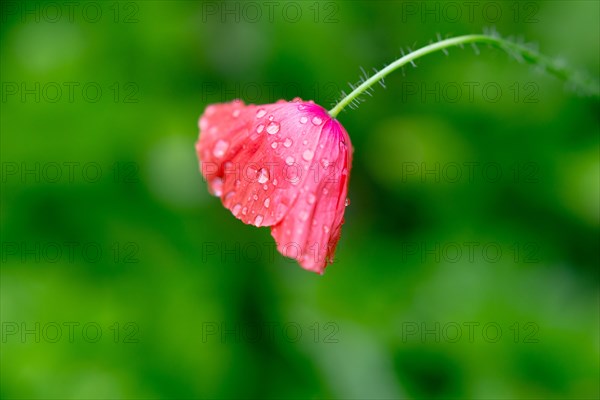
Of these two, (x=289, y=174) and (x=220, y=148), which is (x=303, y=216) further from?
(x=220, y=148)

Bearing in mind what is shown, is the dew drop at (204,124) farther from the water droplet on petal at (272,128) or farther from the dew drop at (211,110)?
the water droplet on petal at (272,128)

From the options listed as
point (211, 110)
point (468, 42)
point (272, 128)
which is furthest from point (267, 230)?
point (468, 42)

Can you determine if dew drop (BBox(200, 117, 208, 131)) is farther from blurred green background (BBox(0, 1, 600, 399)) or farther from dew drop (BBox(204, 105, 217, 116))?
blurred green background (BBox(0, 1, 600, 399))

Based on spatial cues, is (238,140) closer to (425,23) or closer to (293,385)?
(293,385)

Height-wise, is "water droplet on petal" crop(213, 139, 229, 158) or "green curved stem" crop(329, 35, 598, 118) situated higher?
"green curved stem" crop(329, 35, 598, 118)

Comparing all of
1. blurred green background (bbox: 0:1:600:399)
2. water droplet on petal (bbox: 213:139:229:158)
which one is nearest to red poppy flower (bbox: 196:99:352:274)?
water droplet on petal (bbox: 213:139:229:158)

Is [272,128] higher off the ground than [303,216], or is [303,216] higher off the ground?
[272,128]

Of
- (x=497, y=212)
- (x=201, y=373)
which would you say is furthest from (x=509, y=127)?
(x=201, y=373)
